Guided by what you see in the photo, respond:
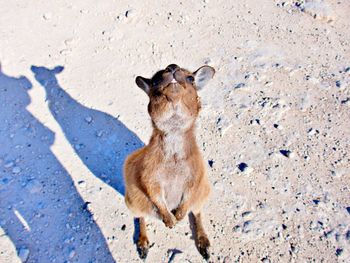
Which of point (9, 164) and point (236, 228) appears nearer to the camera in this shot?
point (236, 228)

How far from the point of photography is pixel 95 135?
6102mm

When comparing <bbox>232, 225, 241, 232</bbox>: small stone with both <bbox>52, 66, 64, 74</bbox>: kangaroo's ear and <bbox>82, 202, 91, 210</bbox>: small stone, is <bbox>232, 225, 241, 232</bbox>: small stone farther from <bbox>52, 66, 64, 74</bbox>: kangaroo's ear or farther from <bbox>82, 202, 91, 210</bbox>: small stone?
<bbox>52, 66, 64, 74</bbox>: kangaroo's ear

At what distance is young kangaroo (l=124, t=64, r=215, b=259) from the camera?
3840 millimetres

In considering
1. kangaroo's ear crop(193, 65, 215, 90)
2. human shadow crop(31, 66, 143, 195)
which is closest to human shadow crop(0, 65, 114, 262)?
human shadow crop(31, 66, 143, 195)

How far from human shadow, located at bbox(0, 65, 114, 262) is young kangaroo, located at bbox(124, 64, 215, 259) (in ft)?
2.58

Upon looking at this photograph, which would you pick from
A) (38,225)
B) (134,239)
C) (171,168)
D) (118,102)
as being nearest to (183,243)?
(134,239)

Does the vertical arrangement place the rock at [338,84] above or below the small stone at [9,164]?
below

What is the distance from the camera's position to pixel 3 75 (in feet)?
22.3

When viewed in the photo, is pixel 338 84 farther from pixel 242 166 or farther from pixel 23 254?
pixel 23 254

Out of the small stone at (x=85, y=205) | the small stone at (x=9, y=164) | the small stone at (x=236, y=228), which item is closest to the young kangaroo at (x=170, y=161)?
the small stone at (x=236, y=228)

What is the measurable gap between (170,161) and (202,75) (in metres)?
0.98

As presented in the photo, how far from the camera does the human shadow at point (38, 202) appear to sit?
4.98 meters

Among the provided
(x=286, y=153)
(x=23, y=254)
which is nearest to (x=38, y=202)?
(x=23, y=254)

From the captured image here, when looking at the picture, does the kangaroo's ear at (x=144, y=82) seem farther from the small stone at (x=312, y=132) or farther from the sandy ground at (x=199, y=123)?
the small stone at (x=312, y=132)
